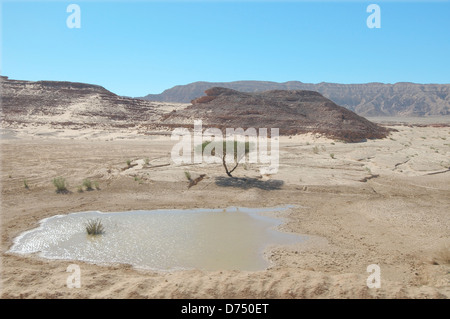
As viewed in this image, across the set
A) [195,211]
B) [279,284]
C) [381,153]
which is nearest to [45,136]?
[195,211]

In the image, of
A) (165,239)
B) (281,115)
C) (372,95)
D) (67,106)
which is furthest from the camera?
(372,95)

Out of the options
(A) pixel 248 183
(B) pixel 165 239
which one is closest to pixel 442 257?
(B) pixel 165 239

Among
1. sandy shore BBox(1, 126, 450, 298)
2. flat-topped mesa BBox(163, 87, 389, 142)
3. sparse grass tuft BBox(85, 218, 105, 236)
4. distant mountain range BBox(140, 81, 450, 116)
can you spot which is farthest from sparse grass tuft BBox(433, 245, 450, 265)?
distant mountain range BBox(140, 81, 450, 116)

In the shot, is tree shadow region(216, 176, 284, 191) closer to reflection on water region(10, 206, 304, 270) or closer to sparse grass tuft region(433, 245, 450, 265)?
reflection on water region(10, 206, 304, 270)

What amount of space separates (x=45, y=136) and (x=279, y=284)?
97.0 feet

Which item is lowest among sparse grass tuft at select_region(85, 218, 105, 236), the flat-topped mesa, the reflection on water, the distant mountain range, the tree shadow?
the reflection on water

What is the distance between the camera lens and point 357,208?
374 inches

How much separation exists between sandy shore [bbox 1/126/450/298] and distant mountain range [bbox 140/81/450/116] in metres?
102

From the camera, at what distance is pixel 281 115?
117ft

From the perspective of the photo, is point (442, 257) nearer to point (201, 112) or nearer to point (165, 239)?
point (165, 239)

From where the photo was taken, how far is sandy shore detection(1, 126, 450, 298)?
4625 millimetres

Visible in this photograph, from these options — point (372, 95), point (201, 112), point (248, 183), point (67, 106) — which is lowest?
point (248, 183)

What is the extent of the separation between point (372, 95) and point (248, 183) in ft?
450
